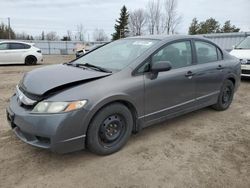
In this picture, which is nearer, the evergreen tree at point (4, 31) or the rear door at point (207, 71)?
the rear door at point (207, 71)

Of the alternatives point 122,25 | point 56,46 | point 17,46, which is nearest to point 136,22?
point 122,25

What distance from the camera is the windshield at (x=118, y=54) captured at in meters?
3.56

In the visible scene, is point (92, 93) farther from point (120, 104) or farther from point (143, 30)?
point (143, 30)

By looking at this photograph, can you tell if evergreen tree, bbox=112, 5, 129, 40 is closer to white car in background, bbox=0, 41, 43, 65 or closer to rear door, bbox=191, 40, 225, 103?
white car in background, bbox=0, 41, 43, 65

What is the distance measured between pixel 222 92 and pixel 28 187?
154 inches

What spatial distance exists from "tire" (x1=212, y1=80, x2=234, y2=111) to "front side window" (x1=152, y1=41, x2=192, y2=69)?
1.27 m

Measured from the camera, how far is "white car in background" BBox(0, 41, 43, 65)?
508 inches

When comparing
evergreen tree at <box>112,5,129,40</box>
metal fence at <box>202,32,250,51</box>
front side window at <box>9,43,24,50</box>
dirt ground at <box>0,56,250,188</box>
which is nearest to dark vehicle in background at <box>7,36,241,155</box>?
dirt ground at <box>0,56,250,188</box>

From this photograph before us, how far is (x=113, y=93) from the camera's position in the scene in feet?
10.0

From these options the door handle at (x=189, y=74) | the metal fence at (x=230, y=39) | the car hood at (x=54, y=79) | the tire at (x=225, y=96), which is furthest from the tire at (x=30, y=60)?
the metal fence at (x=230, y=39)

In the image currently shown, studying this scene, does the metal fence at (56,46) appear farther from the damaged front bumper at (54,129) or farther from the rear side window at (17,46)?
the damaged front bumper at (54,129)

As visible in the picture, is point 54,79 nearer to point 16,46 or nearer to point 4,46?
point 4,46

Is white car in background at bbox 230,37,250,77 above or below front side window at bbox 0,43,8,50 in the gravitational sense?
below

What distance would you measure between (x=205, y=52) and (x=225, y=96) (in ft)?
3.78
